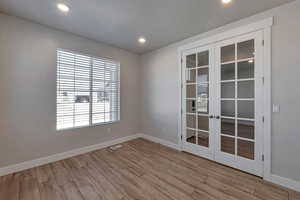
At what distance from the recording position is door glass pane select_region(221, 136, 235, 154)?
265 centimetres

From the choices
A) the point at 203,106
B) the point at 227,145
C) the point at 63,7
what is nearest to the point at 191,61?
the point at 203,106

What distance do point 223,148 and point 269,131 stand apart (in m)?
0.89

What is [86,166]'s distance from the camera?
2.71 meters

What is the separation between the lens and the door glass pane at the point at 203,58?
300cm

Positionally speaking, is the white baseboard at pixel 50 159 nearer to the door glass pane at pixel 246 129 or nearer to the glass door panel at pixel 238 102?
the glass door panel at pixel 238 102

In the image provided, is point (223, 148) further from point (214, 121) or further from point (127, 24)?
point (127, 24)

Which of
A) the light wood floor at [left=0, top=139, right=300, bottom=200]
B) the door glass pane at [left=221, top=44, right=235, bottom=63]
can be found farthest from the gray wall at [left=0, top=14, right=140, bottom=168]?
the door glass pane at [left=221, top=44, right=235, bottom=63]

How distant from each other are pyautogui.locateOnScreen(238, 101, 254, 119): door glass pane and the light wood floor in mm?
1078

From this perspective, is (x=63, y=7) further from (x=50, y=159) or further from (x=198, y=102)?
(x=198, y=102)

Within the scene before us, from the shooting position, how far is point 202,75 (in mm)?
3090

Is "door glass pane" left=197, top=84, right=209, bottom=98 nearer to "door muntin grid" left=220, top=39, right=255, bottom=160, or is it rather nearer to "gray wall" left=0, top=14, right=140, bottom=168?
"door muntin grid" left=220, top=39, right=255, bottom=160

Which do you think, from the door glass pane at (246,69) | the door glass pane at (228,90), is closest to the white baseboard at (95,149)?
the door glass pane at (228,90)

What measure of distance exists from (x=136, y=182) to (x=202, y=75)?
2.61m

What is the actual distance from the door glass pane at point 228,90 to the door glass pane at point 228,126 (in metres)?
0.50
